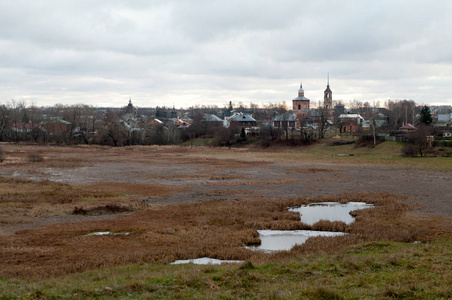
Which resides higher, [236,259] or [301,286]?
[301,286]

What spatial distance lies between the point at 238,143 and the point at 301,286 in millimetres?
92218

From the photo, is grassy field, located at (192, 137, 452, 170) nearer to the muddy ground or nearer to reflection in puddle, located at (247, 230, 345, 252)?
the muddy ground

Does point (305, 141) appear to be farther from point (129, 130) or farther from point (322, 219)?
point (322, 219)

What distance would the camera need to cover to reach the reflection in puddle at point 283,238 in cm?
1759

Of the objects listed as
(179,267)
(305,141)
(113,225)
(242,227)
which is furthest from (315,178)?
(305,141)

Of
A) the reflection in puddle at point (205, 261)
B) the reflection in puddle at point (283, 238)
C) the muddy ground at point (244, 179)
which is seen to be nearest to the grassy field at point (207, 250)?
the reflection in puddle at point (205, 261)

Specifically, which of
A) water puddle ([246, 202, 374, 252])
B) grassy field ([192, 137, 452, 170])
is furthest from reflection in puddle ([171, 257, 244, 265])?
grassy field ([192, 137, 452, 170])

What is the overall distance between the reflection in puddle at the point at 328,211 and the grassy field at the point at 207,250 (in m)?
0.76

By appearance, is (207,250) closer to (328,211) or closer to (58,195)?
(328,211)

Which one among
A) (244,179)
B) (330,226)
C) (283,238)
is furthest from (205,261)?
(244,179)

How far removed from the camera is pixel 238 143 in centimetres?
10244

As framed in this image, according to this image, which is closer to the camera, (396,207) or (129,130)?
(396,207)

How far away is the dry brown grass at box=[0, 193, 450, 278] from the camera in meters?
15.0

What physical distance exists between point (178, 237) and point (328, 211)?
36.1 ft
